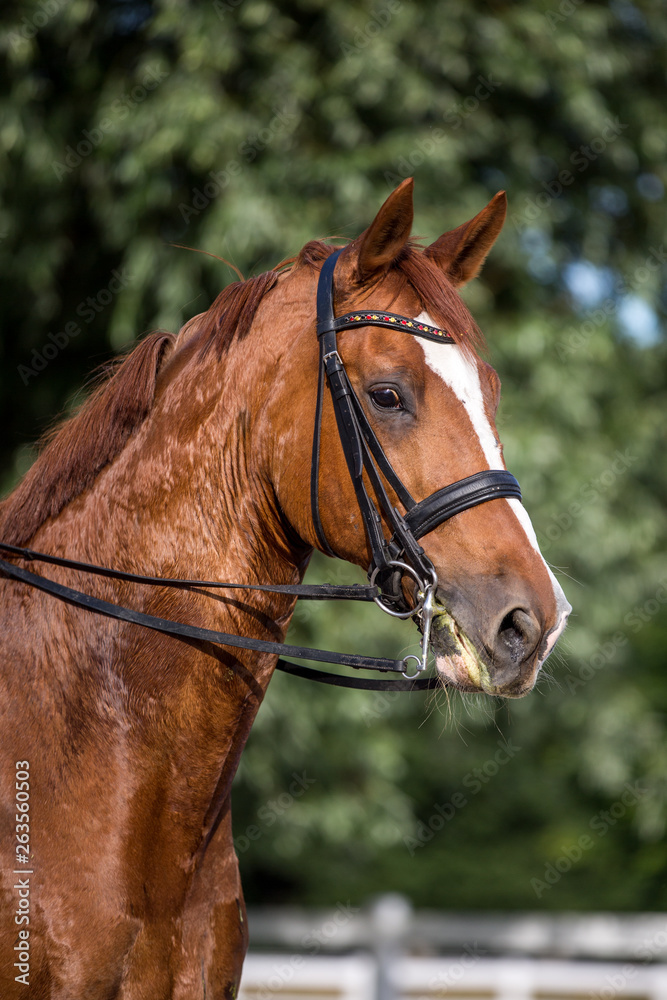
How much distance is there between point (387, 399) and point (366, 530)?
333 mm

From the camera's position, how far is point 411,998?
21.6 feet

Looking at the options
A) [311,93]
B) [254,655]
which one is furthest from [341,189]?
[254,655]

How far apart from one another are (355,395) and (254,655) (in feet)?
2.38

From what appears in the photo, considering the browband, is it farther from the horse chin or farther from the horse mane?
the horse chin

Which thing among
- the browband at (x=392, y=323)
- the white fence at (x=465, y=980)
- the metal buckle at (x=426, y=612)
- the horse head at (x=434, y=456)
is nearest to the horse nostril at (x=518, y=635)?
the horse head at (x=434, y=456)

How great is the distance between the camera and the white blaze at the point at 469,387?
2.13 m

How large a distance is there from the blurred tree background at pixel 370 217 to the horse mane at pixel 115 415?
140 inches

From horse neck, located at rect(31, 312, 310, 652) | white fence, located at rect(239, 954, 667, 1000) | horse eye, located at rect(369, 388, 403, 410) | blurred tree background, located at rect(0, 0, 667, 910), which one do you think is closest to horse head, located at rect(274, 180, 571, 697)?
horse eye, located at rect(369, 388, 403, 410)

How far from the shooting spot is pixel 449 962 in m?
6.42

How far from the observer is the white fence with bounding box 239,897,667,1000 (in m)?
6.30

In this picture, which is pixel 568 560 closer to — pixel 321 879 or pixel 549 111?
pixel 549 111

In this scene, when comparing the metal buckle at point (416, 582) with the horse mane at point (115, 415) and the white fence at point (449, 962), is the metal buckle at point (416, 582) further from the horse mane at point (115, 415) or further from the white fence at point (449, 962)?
the white fence at point (449, 962)

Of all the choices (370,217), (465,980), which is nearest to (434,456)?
(370,217)

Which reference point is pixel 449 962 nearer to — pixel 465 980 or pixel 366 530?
pixel 465 980
